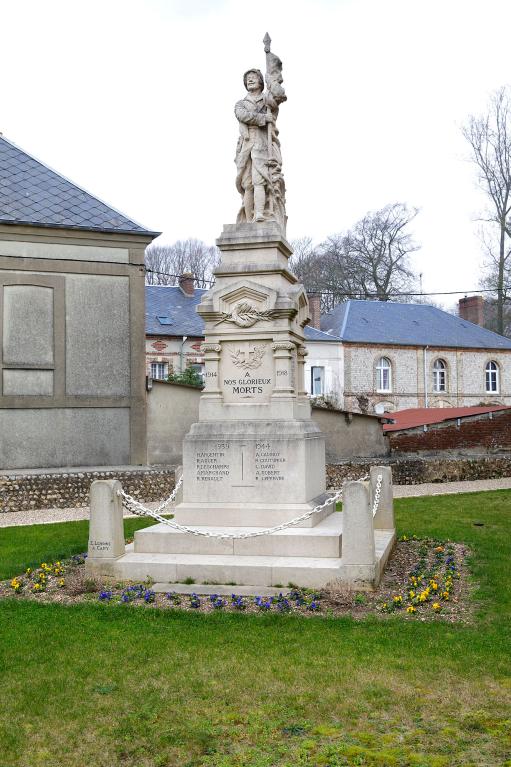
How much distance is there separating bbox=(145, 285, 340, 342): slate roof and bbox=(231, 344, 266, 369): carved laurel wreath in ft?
80.4

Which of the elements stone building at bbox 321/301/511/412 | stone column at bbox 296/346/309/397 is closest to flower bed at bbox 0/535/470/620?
stone column at bbox 296/346/309/397

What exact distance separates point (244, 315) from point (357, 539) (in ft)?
11.1

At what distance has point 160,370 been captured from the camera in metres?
34.2

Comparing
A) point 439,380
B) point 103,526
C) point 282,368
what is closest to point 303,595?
point 103,526

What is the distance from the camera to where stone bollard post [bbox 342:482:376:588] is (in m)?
7.33

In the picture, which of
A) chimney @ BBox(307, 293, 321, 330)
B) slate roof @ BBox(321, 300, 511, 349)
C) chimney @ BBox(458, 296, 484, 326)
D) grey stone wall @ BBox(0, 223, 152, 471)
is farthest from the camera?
chimney @ BBox(458, 296, 484, 326)

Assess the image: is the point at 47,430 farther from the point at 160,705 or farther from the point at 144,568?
the point at 160,705

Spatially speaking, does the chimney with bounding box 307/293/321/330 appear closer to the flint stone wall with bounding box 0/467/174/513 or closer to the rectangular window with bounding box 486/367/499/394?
the rectangular window with bounding box 486/367/499/394

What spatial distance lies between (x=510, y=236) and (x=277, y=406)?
1061 inches

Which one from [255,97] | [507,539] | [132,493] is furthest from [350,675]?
[132,493]

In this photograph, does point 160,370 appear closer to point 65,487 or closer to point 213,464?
point 65,487

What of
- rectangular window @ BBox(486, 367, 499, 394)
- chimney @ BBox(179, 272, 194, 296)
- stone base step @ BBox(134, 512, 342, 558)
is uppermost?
chimney @ BBox(179, 272, 194, 296)

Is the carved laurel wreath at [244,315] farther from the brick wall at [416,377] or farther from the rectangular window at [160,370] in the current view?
the brick wall at [416,377]

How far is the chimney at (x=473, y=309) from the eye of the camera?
142ft
